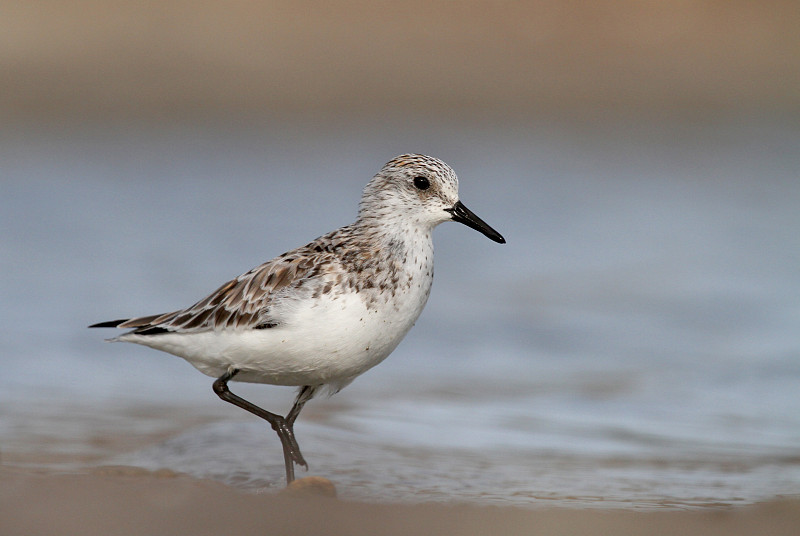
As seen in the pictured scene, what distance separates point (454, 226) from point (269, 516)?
27.8ft

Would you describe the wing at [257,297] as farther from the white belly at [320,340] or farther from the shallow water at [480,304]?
the shallow water at [480,304]

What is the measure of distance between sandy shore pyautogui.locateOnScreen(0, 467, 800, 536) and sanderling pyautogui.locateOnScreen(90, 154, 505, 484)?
2.44 ft

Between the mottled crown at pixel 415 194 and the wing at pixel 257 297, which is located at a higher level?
the mottled crown at pixel 415 194

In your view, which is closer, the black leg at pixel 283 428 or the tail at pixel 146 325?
the black leg at pixel 283 428

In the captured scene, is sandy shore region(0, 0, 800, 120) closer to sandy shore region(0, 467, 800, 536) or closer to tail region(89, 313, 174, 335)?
tail region(89, 313, 174, 335)

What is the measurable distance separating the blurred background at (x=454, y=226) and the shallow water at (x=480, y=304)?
0.04 meters

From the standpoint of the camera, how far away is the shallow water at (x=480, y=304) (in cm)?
689

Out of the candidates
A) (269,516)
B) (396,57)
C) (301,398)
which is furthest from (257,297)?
(396,57)

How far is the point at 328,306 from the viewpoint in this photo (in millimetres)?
5742

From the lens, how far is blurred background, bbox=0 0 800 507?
7.14 m

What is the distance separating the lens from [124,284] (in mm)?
10328

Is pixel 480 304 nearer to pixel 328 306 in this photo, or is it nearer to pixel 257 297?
pixel 257 297

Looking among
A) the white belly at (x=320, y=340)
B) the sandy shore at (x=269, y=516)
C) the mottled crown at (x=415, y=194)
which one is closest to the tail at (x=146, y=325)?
the white belly at (x=320, y=340)

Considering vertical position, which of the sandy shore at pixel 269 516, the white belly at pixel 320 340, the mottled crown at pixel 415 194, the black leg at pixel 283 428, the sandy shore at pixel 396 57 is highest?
the sandy shore at pixel 396 57
